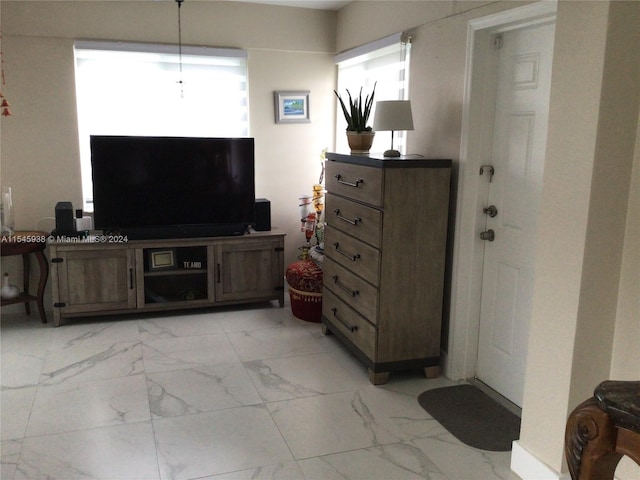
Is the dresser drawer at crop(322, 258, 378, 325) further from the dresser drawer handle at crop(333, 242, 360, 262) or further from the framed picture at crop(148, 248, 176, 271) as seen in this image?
the framed picture at crop(148, 248, 176, 271)

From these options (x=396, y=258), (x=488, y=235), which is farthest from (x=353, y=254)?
(x=488, y=235)

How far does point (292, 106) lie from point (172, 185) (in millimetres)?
1292

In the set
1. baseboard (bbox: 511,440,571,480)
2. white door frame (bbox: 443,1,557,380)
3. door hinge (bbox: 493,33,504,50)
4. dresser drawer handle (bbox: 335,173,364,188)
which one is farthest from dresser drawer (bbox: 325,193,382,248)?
baseboard (bbox: 511,440,571,480)

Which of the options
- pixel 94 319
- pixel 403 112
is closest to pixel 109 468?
pixel 94 319

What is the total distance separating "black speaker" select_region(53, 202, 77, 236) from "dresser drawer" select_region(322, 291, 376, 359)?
1.91m

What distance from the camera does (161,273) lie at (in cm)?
423

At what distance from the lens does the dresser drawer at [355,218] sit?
10.1ft

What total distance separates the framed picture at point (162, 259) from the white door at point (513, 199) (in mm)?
2380

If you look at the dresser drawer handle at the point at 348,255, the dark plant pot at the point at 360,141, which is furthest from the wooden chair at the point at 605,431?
the dark plant pot at the point at 360,141

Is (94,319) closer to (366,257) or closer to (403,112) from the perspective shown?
(366,257)

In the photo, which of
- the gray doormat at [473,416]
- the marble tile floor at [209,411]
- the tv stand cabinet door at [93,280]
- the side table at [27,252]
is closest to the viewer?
the marble tile floor at [209,411]

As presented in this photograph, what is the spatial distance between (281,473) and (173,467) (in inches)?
18.3

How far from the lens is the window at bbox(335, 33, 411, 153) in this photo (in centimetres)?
371

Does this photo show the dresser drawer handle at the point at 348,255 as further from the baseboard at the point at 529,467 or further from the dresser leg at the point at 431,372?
the baseboard at the point at 529,467
